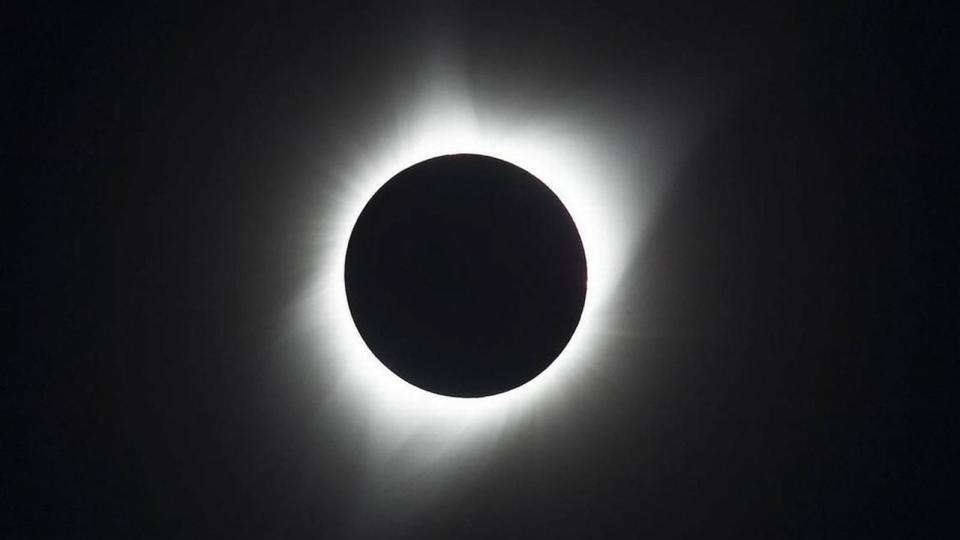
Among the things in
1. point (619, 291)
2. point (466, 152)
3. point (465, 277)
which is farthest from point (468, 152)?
point (619, 291)

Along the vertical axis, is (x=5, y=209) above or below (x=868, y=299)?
above

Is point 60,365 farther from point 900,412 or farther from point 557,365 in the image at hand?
point 900,412

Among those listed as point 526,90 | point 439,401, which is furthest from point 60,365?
point 526,90

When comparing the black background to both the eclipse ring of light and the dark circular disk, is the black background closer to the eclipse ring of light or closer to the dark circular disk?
the eclipse ring of light

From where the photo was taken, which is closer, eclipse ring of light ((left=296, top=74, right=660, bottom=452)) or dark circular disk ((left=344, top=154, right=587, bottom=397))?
dark circular disk ((left=344, top=154, right=587, bottom=397))

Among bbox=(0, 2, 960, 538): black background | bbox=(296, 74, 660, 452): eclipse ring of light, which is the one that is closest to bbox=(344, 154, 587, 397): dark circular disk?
bbox=(296, 74, 660, 452): eclipse ring of light

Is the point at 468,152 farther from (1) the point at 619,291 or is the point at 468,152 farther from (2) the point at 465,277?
(1) the point at 619,291
